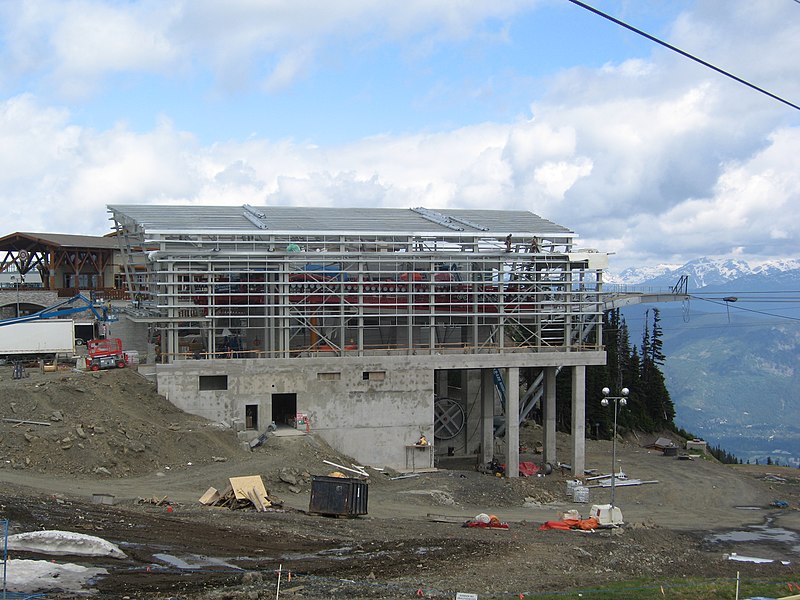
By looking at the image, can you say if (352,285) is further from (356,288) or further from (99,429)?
(99,429)

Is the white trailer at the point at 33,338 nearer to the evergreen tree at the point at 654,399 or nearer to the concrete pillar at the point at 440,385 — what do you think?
the concrete pillar at the point at 440,385

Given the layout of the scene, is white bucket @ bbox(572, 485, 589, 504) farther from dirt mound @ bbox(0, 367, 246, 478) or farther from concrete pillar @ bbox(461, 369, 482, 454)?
dirt mound @ bbox(0, 367, 246, 478)

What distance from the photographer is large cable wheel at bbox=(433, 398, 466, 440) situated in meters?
58.2

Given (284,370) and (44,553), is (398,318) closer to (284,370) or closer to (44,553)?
(284,370)

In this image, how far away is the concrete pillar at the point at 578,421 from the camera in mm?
53469

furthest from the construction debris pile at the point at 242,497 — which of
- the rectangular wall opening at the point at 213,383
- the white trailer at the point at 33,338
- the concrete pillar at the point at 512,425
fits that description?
the white trailer at the point at 33,338

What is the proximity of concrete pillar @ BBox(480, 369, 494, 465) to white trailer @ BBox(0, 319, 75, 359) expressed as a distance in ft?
87.3

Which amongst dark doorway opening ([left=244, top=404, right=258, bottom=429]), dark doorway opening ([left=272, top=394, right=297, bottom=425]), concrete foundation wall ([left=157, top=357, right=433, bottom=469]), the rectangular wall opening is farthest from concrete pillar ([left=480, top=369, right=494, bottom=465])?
the rectangular wall opening

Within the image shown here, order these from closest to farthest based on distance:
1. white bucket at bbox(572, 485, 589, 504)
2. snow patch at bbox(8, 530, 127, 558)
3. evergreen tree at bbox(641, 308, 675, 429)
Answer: snow patch at bbox(8, 530, 127, 558)
white bucket at bbox(572, 485, 589, 504)
evergreen tree at bbox(641, 308, 675, 429)

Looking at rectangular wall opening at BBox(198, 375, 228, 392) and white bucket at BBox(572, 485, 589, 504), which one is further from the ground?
rectangular wall opening at BBox(198, 375, 228, 392)

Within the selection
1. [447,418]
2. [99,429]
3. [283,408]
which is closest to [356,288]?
[283,408]

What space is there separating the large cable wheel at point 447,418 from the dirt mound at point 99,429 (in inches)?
669

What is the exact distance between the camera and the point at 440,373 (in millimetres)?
59469

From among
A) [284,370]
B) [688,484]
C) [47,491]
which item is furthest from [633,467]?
[47,491]
